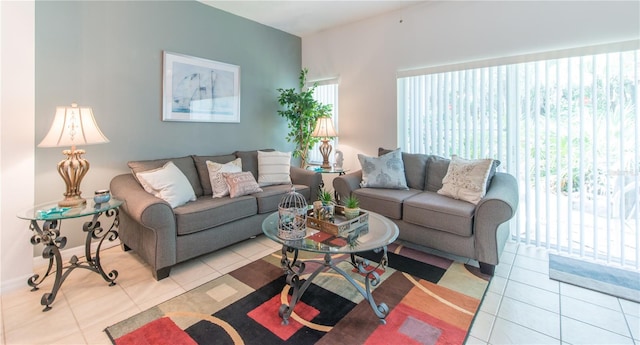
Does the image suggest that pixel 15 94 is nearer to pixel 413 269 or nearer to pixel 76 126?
pixel 76 126

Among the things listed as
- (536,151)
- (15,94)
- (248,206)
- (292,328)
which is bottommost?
(292,328)

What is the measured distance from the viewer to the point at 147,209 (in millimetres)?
2193

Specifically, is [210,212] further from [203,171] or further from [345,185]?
[345,185]

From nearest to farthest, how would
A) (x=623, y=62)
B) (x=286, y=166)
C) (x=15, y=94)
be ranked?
1. (x=15, y=94)
2. (x=623, y=62)
3. (x=286, y=166)

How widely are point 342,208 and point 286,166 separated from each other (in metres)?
1.65

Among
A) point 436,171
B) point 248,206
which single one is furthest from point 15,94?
point 436,171

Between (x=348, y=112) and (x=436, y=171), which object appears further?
(x=348, y=112)

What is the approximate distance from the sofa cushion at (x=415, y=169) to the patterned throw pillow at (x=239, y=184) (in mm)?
1734

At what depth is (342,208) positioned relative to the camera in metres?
2.29

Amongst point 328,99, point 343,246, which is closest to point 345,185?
point 343,246

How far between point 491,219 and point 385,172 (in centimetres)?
124

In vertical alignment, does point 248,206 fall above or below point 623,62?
below

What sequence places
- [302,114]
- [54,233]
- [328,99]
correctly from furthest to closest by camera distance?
[328,99]
[302,114]
[54,233]

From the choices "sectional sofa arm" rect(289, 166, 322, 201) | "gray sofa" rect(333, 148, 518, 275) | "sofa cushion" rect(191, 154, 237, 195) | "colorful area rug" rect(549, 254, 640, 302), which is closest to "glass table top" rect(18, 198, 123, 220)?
"sofa cushion" rect(191, 154, 237, 195)
